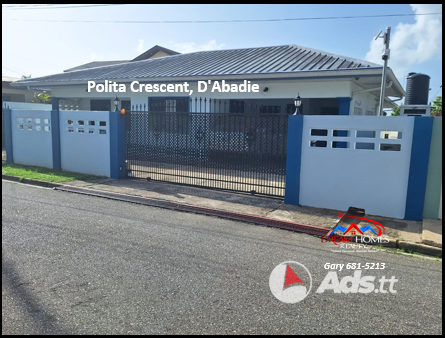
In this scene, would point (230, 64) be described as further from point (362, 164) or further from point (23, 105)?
point (23, 105)

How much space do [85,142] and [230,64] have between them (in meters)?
6.55

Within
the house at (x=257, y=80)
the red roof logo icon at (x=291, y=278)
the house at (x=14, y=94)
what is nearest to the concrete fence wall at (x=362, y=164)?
the house at (x=257, y=80)

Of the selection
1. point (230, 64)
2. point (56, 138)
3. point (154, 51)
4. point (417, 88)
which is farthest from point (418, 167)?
point (154, 51)

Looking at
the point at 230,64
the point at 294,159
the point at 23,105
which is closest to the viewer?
the point at 294,159

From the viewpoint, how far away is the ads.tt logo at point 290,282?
11.8ft

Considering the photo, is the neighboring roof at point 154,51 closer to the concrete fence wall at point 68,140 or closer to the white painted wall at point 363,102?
the white painted wall at point 363,102

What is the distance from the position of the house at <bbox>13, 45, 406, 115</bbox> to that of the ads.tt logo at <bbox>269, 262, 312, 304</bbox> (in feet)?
17.9

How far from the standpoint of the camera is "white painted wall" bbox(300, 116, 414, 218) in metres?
6.46

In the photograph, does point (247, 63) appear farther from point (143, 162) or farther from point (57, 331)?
point (57, 331)

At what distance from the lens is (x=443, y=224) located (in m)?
5.95

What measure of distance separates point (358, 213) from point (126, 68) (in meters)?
13.7

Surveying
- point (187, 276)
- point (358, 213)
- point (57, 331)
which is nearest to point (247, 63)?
point (358, 213)

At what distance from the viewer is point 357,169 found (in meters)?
6.82

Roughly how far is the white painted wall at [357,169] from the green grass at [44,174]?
6.24 metres
